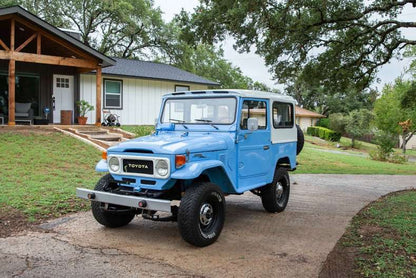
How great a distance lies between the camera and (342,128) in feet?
122

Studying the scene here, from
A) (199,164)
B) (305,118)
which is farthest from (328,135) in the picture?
(199,164)

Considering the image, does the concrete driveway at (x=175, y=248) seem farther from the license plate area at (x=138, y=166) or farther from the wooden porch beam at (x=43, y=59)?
the wooden porch beam at (x=43, y=59)

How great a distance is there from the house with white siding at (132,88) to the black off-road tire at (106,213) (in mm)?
13838

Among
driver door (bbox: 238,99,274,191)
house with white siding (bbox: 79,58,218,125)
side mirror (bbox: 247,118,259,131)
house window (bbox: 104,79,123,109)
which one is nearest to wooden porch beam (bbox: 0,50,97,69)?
house with white siding (bbox: 79,58,218,125)

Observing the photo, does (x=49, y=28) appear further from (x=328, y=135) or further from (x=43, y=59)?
(x=328, y=135)

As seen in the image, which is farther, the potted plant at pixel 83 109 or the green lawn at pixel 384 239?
the potted plant at pixel 83 109

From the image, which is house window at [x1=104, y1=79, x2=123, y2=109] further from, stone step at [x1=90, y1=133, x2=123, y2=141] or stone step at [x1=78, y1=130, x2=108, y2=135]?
stone step at [x1=90, y1=133, x2=123, y2=141]

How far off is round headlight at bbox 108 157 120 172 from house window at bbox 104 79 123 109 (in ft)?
48.4

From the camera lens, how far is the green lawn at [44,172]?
22.4 feet

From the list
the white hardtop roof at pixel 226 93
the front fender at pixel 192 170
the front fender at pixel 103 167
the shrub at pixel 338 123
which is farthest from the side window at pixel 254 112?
the shrub at pixel 338 123

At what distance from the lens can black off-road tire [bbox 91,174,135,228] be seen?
18.4 feet

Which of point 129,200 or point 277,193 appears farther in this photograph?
point 277,193

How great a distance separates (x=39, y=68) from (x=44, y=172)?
31.6 ft

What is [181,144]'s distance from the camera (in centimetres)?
512
